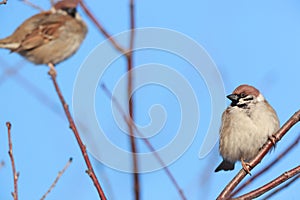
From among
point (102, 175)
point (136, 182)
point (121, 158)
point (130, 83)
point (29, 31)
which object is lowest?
point (136, 182)

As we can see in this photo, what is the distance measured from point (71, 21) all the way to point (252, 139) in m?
2.12

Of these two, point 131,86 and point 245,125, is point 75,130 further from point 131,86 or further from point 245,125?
point 245,125

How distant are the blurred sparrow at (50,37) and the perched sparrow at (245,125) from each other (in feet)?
6.25

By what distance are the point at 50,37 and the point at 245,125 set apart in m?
2.23

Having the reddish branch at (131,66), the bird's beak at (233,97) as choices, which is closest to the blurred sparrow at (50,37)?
the reddish branch at (131,66)

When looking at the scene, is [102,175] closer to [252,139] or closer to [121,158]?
[121,158]

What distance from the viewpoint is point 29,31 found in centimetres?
340

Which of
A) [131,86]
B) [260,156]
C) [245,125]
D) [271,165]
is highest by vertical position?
[245,125]

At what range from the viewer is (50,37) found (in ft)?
10.5

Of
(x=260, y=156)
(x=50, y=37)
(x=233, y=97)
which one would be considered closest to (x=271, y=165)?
(x=260, y=156)

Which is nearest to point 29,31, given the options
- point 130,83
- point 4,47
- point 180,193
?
point 4,47

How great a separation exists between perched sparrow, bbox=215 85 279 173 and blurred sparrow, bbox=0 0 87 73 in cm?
191

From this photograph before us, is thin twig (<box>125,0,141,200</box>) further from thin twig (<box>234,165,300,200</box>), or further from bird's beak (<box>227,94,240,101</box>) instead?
bird's beak (<box>227,94,240,101</box>)

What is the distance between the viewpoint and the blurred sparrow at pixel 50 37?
3027 mm
